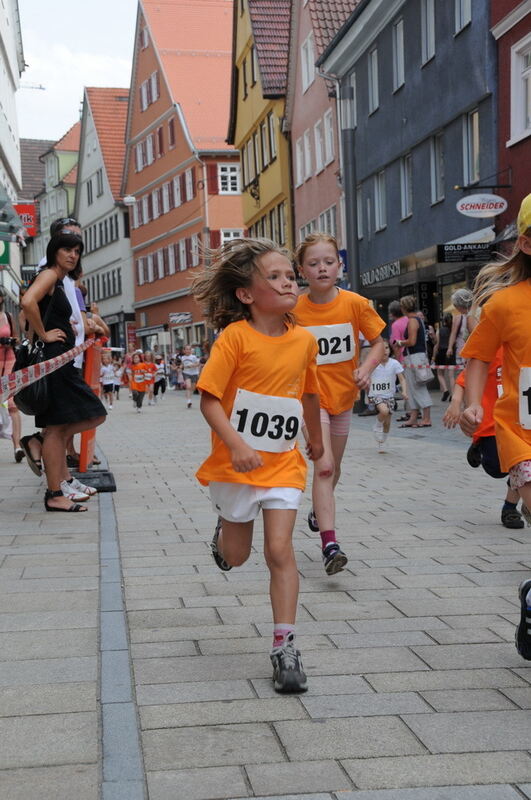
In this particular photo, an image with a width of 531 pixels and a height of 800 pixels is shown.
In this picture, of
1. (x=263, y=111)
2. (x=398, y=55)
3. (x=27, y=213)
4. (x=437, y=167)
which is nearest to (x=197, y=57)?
(x=263, y=111)

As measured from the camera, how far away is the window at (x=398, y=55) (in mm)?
27016

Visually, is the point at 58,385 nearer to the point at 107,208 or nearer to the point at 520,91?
the point at 520,91

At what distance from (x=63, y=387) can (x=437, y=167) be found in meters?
18.0

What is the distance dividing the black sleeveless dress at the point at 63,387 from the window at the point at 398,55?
19767 millimetres

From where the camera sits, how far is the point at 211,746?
3500 millimetres

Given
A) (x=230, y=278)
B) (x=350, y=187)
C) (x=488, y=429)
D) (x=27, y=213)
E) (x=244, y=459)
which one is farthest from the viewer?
(x=27, y=213)

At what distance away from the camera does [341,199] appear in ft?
109

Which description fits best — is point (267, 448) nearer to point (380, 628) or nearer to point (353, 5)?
point (380, 628)

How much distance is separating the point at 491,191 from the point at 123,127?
5768 centimetres

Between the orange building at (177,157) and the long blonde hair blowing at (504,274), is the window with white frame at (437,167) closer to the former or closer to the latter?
the long blonde hair blowing at (504,274)

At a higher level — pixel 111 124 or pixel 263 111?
pixel 111 124

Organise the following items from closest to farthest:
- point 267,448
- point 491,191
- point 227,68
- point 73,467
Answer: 1. point 267,448
2. point 73,467
3. point 491,191
4. point 227,68

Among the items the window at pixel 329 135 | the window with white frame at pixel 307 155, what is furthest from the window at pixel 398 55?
the window with white frame at pixel 307 155

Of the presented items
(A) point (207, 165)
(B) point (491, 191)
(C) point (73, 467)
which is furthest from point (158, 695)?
(A) point (207, 165)
